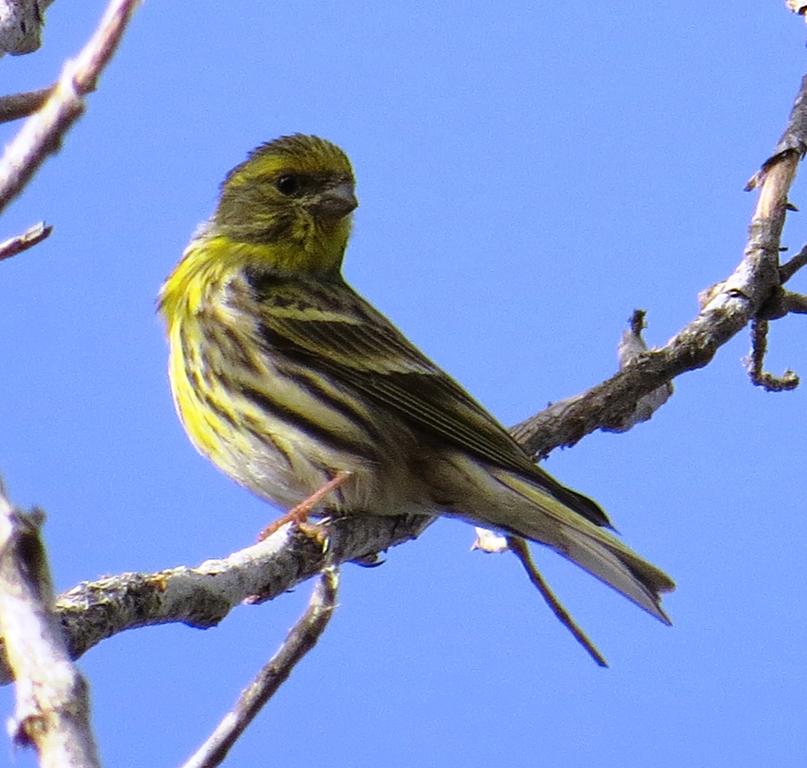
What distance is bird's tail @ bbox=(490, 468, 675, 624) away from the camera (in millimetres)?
3928

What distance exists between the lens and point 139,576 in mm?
2842

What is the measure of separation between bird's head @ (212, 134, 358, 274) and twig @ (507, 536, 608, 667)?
4.51ft

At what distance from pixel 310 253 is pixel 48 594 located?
12.9 ft

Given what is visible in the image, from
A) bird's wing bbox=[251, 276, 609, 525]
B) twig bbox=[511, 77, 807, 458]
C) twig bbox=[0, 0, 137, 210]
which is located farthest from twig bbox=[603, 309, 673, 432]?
twig bbox=[0, 0, 137, 210]

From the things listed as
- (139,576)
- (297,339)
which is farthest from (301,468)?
(139,576)

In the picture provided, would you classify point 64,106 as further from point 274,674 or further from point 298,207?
point 298,207

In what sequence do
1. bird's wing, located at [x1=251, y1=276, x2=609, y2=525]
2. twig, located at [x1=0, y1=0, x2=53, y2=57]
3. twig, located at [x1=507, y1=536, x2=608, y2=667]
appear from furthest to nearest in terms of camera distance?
bird's wing, located at [x1=251, y1=276, x2=609, y2=525] < twig, located at [x1=507, y1=536, x2=608, y2=667] < twig, located at [x1=0, y1=0, x2=53, y2=57]

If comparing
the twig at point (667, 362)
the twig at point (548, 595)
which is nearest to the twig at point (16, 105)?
the twig at point (548, 595)

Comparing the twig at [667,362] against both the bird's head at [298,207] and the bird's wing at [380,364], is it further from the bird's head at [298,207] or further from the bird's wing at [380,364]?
the bird's head at [298,207]

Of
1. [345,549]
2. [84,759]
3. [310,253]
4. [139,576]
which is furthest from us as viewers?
[310,253]

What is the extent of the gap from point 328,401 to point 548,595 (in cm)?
103

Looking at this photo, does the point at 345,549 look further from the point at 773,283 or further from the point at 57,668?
the point at 57,668

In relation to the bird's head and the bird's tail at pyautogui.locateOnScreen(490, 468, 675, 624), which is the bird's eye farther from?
→ the bird's tail at pyautogui.locateOnScreen(490, 468, 675, 624)

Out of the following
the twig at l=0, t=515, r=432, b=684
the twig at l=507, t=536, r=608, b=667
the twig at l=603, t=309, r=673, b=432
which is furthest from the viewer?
the twig at l=603, t=309, r=673, b=432
